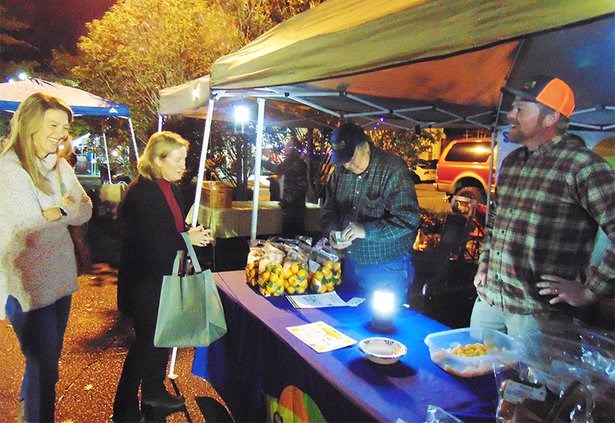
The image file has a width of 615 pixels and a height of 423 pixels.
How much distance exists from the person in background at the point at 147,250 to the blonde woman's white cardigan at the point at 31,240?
1.03 ft

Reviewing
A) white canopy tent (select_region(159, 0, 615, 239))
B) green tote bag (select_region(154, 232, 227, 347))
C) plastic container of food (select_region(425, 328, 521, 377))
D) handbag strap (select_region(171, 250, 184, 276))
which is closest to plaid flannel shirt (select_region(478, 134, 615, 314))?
plastic container of food (select_region(425, 328, 521, 377))

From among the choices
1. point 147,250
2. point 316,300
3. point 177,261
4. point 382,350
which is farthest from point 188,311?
point 382,350

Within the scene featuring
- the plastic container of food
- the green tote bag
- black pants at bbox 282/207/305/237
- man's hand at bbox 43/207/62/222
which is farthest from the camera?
black pants at bbox 282/207/305/237

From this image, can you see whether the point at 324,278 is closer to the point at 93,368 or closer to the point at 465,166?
the point at 93,368

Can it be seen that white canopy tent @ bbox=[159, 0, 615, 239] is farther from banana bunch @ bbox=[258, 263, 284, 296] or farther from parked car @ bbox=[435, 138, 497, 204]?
parked car @ bbox=[435, 138, 497, 204]

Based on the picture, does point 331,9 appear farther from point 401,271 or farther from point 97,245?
point 97,245

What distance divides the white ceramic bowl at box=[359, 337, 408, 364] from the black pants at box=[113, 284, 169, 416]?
1433 mm

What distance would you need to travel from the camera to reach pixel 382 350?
6.24ft

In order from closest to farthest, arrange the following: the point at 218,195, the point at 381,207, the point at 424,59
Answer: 1. the point at 424,59
2. the point at 381,207
3. the point at 218,195

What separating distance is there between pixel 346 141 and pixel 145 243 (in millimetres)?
1436

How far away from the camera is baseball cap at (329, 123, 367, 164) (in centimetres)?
289

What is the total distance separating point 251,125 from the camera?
9.01 m

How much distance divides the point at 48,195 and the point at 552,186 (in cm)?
258

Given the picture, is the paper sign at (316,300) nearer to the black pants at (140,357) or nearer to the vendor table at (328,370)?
the vendor table at (328,370)
